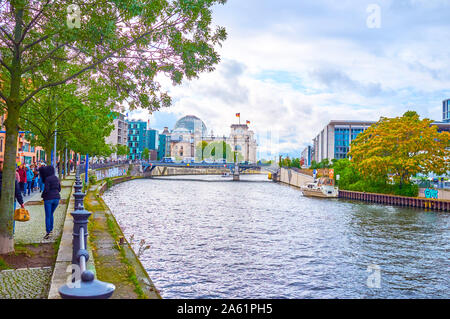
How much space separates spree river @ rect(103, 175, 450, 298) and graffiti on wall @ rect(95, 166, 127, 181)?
44184 millimetres

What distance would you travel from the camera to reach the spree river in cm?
1566

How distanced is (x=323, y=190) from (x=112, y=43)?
196 ft

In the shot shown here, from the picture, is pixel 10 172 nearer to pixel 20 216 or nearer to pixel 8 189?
pixel 8 189

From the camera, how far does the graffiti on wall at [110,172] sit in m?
78.7

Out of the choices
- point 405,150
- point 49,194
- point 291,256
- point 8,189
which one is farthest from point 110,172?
point 8,189

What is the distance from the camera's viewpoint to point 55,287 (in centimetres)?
842

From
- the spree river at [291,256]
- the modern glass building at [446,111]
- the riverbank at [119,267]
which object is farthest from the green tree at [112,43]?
the modern glass building at [446,111]

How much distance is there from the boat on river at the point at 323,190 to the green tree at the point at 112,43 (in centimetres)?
5683

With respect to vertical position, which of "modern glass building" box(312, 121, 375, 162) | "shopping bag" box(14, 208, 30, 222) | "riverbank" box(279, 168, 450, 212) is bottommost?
"riverbank" box(279, 168, 450, 212)

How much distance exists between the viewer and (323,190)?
6819 cm

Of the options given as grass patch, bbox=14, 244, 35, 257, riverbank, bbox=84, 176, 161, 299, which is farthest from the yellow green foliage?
grass patch, bbox=14, 244, 35, 257

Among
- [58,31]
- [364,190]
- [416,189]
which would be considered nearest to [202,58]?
[58,31]

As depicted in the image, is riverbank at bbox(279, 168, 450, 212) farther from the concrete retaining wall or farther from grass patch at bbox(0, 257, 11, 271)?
grass patch at bbox(0, 257, 11, 271)

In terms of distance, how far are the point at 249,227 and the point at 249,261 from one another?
11478mm
